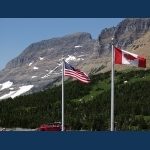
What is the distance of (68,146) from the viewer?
1505cm

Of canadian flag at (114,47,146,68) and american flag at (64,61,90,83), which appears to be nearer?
canadian flag at (114,47,146,68)

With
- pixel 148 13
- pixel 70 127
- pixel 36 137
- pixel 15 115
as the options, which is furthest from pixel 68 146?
pixel 15 115

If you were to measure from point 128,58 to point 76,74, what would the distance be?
3552 mm

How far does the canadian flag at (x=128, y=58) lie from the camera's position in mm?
21703

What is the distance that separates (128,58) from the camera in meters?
Answer: 21.9

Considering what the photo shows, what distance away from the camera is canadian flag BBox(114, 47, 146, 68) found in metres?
21.7

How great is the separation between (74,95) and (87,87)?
24.8 feet

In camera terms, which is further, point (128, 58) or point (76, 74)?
point (76, 74)

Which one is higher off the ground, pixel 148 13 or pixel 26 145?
pixel 148 13

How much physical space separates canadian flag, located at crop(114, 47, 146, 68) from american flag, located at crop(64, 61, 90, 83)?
2.56 metres

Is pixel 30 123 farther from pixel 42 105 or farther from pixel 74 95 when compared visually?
pixel 74 95

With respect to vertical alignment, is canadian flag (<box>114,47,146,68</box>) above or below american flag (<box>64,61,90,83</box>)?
above

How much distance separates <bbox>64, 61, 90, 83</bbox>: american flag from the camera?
77.4 ft

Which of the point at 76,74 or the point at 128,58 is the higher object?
the point at 128,58
